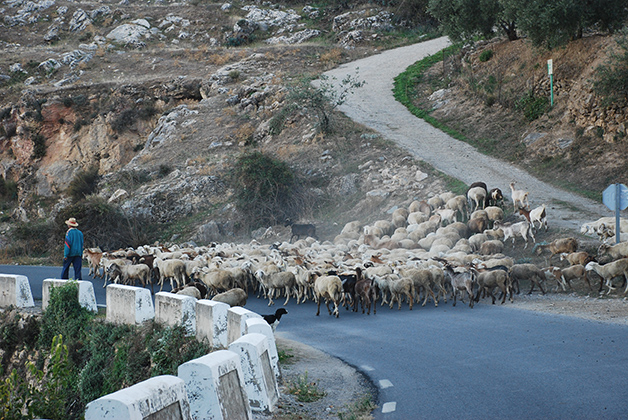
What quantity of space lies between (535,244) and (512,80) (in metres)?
17.2

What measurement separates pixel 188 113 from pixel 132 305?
29395 millimetres

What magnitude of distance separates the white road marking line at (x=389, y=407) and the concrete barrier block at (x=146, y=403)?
284cm

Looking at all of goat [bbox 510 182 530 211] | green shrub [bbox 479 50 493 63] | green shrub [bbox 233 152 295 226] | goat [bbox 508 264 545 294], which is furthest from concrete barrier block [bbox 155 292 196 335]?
green shrub [bbox 479 50 493 63]

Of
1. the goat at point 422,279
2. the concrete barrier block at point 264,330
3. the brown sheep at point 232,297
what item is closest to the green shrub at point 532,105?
the goat at point 422,279

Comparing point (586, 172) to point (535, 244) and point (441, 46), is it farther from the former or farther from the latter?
point (441, 46)

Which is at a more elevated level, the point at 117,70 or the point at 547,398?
the point at 117,70

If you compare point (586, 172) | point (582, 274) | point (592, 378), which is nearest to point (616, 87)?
point (586, 172)

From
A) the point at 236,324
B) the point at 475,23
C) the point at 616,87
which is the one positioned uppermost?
the point at 475,23

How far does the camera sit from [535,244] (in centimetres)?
1883

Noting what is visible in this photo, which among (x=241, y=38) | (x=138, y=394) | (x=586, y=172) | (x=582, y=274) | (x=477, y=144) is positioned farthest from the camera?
(x=241, y=38)

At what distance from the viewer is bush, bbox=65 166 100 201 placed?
37562mm

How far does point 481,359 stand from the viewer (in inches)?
374

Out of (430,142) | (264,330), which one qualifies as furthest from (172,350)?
(430,142)

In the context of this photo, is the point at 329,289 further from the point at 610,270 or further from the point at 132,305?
the point at 610,270
